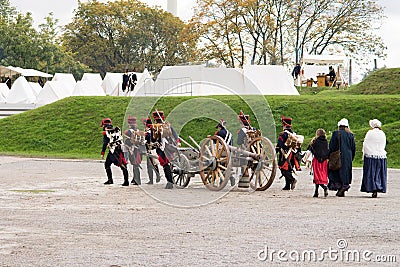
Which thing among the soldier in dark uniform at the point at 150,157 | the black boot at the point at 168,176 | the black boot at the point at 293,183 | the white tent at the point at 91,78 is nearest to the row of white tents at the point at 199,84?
the white tent at the point at 91,78

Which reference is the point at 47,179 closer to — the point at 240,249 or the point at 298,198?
the point at 298,198

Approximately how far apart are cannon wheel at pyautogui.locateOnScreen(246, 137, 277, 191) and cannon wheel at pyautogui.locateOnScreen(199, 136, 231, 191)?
0.91 metres

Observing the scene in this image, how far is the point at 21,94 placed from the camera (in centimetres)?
5725

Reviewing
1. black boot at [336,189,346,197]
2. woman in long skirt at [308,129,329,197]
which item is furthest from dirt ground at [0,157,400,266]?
woman in long skirt at [308,129,329,197]

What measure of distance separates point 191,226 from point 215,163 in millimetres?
4791

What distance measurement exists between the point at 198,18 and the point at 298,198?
51927 millimetres

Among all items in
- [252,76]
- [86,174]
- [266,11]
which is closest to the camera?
[86,174]

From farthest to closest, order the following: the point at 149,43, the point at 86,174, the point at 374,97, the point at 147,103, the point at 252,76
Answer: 1. the point at 149,43
2. the point at 252,76
3. the point at 374,97
4. the point at 86,174
5. the point at 147,103

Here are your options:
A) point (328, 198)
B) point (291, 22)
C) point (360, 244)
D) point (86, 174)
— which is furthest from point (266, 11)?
point (360, 244)

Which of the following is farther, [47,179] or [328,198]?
[47,179]

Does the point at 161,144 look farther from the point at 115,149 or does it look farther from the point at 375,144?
the point at 375,144

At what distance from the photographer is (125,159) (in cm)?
1944

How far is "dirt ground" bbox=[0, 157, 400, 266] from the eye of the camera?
959 cm

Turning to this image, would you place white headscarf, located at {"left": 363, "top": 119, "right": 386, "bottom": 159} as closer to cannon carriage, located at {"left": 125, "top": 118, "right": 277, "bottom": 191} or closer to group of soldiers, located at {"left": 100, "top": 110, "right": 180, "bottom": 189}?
cannon carriage, located at {"left": 125, "top": 118, "right": 277, "bottom": 191}
